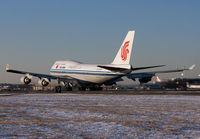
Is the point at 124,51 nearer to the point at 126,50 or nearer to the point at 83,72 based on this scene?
the point at 126,50

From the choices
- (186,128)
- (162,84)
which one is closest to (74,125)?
(186,128)

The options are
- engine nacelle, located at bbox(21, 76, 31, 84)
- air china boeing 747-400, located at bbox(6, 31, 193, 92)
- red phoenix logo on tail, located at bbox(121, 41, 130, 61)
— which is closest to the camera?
air china boeing 747-400, located at bbox(6, 31, 193, 92)

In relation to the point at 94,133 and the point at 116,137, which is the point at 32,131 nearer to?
the point at 94,133

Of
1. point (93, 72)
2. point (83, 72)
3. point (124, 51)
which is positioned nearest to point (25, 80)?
point (83, 72)

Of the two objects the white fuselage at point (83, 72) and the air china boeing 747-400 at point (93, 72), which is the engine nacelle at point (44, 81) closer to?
the air china boeing 747-400 at point (93, 72)

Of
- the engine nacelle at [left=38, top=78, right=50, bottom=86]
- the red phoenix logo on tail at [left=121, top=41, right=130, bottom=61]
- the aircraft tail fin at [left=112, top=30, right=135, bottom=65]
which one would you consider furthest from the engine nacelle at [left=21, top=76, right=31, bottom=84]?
the red phoenix logo on tail at [left=121, top=41, right=130, bottom=61]

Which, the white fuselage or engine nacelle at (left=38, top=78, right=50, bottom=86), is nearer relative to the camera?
engine nacelle at (left=38, top=78, right=50, bottom=86)

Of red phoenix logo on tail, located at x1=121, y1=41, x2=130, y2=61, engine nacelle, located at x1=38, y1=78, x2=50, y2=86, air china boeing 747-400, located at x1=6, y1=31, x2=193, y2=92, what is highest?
red phoenix logo on tail, located at x1=121, y1=41, x2=130, y2=61

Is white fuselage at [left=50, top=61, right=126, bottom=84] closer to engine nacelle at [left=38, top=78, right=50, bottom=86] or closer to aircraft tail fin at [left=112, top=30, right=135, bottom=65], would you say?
aircraft tail fin at [left=112, top=30, right=135, bottom=65]

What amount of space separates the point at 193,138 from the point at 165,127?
85.6 inches

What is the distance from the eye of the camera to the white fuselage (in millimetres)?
48503

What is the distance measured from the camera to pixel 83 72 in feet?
174

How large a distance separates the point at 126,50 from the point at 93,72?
324 inches

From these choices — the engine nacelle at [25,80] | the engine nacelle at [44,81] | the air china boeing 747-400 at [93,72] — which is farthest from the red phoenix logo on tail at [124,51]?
the engine nacelle at [25,80]
